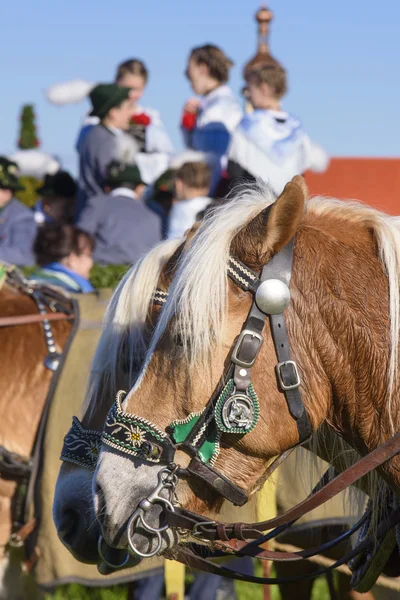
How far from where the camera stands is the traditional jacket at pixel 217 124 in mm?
6664

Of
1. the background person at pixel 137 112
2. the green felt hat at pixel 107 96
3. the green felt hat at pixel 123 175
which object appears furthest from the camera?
the background person at pixel 137 112

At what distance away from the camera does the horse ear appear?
78.9 inches

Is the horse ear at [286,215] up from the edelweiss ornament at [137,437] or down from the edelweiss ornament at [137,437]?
up

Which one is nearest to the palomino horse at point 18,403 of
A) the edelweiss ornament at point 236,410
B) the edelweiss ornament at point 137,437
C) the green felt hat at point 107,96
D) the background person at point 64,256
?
the background person at point 64,256

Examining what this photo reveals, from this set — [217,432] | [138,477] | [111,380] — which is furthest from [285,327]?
[111,380]

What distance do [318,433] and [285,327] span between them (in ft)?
1.77

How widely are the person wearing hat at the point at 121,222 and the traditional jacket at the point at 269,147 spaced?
27.8 inches

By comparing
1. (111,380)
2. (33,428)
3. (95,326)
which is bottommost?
(33,428)

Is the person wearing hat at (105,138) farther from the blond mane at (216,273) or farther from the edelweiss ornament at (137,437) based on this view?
the edelweiss ornament at (137,437)

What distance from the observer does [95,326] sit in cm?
371

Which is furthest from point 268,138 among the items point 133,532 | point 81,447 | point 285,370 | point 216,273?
point 133,532

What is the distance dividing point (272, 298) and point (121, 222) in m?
3.89

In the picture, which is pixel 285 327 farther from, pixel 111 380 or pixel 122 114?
pixel 122 114

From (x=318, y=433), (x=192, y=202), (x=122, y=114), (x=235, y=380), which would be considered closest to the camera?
(x=235, y=380)
